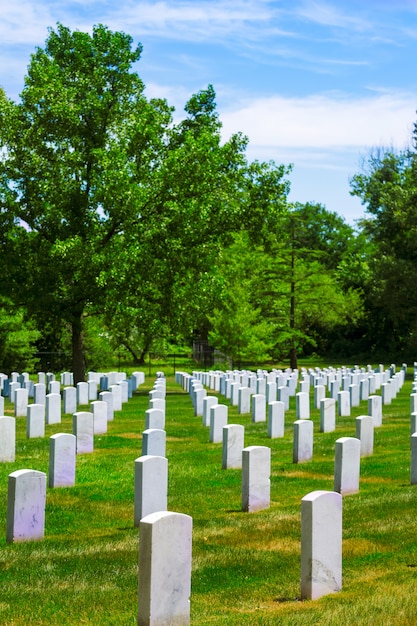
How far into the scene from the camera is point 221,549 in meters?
9.26

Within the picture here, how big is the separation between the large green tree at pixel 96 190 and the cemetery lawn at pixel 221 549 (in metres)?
14.6

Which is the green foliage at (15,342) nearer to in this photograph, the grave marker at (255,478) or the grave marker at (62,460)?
the grave marker at (62,460)

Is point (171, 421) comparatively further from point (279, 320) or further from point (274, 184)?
point (279, 320)

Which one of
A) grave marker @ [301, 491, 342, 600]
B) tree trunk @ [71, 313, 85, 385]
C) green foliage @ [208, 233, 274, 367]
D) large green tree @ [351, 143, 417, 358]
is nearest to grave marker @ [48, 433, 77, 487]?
grave marker @ [301, 491, 342, 600]

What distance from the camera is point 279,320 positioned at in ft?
175

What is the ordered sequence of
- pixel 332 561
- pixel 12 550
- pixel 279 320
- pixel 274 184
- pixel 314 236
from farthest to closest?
pixel 314 236 → pixel 279 320 → pixel 274 184 → pixel 12 550 → pixel 332 561

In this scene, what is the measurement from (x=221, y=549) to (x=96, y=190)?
22.2 m

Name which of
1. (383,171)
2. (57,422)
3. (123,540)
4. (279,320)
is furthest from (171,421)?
(383,171)

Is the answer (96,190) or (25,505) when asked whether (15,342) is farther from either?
(25,505)

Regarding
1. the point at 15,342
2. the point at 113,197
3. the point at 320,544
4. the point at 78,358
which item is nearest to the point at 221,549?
the point at 320,544

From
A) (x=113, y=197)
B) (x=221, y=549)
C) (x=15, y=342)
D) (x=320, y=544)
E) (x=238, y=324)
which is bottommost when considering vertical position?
(x=221, y=549)

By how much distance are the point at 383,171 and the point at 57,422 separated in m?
52.2

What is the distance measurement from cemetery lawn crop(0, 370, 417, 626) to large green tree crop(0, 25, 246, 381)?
14.6m

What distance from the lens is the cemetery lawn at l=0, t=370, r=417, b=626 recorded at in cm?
712
